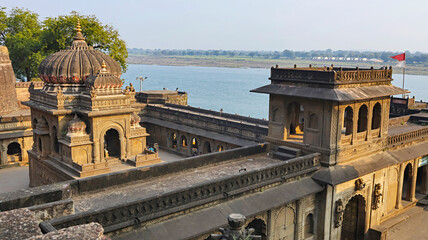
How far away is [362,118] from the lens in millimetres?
18047

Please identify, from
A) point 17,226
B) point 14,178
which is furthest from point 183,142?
point 17,226

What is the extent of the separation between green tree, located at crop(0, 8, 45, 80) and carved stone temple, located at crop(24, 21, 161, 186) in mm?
20786

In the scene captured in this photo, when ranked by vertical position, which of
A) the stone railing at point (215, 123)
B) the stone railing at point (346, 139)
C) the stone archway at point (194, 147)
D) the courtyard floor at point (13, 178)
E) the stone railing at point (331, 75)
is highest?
the stone railing at point (331, 75)

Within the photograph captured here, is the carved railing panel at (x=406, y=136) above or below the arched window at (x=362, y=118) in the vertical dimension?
below

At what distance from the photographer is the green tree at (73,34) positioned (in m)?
43.4

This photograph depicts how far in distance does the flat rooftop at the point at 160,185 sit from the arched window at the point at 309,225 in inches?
112

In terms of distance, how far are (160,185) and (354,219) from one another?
386 inches

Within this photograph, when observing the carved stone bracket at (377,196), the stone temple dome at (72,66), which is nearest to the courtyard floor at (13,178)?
the stone temple dome at (72,66)

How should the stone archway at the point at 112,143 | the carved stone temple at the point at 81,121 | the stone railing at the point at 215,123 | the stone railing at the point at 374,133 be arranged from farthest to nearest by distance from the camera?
the stone railing at the point at 215,123, the stone archway at the point at 112,143, the carved stone temple at the point at 81,121, the stone railing at the point at 374,133

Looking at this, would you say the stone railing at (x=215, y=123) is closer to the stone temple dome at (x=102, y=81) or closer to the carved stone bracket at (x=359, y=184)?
the stone temple dome at (x=102, y=81)

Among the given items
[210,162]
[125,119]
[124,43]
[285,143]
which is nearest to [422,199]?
[285,143]

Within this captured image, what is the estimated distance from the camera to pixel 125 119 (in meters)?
23.5

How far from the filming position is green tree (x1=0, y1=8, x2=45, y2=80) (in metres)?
45.5

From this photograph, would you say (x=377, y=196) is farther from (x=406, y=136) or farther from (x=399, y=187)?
(x=406, y=136)
